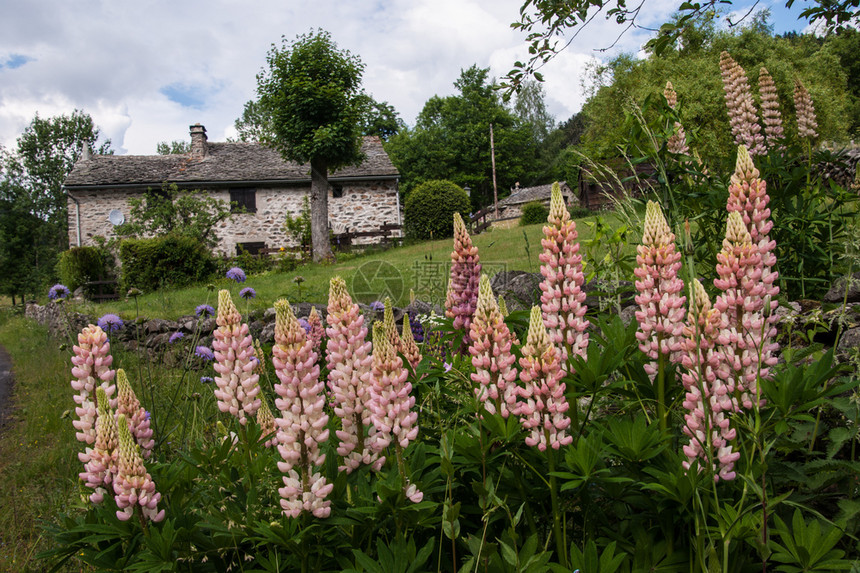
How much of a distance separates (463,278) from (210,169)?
2851 cm

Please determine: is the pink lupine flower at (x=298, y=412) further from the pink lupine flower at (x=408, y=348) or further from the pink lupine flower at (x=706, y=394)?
the pink lupine flower at (x=706, y=394)

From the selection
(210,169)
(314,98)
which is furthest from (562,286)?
(210,169)

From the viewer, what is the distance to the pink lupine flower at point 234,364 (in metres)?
1.80

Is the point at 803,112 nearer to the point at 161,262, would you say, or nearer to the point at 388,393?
the point at 388,393

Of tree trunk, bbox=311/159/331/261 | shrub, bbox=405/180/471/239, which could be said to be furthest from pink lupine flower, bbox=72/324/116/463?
shrub, bbox=405/180/471/239

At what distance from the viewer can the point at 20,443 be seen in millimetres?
6227

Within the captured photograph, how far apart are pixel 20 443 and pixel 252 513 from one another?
6.51 metres

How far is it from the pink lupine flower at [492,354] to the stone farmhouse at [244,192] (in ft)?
84.0

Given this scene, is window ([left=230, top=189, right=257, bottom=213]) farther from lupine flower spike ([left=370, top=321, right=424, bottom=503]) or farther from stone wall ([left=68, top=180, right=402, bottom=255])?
lupine flower spike ([left=370, top=321, right=424, bottom=503])

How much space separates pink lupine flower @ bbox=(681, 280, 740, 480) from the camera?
1404 millimetres

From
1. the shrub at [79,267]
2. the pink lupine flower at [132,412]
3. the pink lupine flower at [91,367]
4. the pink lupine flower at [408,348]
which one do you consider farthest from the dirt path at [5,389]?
the pink lupine flower at [408,348]

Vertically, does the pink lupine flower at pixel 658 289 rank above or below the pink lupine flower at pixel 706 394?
above

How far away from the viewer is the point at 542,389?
143cm

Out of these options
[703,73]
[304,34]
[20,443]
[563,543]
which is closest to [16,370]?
[20,443]
